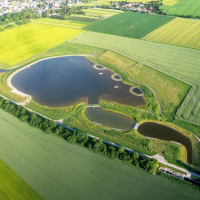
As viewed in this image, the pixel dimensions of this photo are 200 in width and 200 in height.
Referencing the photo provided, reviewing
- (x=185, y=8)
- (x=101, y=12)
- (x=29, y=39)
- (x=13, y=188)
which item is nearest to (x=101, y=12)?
(x=101, y=12)

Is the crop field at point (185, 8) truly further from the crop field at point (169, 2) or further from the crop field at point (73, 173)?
the crop field at point (73, 173)

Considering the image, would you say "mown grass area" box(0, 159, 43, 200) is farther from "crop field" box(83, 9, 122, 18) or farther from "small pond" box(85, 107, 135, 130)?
"crop field" box(83, 9, 122, 18)

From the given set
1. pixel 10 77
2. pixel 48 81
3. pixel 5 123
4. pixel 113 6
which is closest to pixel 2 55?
pixel 10 77

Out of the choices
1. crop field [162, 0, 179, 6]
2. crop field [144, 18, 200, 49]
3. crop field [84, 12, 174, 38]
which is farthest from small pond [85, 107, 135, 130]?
crop field [162, 0, 179, 6]

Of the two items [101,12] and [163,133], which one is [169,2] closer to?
[101,12]

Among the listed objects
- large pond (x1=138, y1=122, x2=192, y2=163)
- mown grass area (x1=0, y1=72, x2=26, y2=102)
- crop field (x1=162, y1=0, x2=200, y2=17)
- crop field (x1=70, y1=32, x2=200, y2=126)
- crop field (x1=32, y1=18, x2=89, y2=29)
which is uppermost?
crop field (x1=162, y1=0, x2=200, y2=17)

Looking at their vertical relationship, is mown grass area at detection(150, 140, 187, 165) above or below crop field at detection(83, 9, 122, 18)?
below
